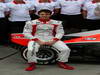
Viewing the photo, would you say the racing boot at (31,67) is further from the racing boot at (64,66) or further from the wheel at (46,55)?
the racing boot at (64,66)

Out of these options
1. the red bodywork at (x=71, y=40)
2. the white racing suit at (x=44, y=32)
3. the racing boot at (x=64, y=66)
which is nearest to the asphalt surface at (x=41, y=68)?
the racing boot at (x=64, y=66)

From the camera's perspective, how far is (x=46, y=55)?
685 cm

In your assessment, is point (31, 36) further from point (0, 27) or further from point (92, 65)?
point (0, 27)

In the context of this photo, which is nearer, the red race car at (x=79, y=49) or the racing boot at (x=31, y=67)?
the racing boot at (x=31, y=67)

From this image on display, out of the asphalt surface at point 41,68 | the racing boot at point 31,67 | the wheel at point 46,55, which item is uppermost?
the wheel at point 46,55

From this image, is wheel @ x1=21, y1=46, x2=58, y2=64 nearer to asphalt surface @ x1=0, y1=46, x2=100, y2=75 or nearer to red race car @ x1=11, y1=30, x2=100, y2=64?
red race car @ x1=11, y1=30, x2=100, y2=64

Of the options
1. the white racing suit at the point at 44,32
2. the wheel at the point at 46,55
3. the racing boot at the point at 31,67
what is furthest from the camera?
the wheel at the point at 46,55

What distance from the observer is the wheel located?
22.2 feet

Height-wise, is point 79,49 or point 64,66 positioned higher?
point 79,49

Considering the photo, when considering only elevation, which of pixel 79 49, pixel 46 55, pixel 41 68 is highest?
pixel 79 49

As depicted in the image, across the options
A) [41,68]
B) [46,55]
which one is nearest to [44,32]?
[46,55]

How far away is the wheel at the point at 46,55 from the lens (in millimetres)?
6766

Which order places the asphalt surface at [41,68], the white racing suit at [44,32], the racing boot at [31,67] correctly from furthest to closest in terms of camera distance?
1. the white racing suit at [44,32]
2. the racing boot at [31,67]
3. the asphalt surface at [41,68]

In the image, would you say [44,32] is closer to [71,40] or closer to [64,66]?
[71,40]
